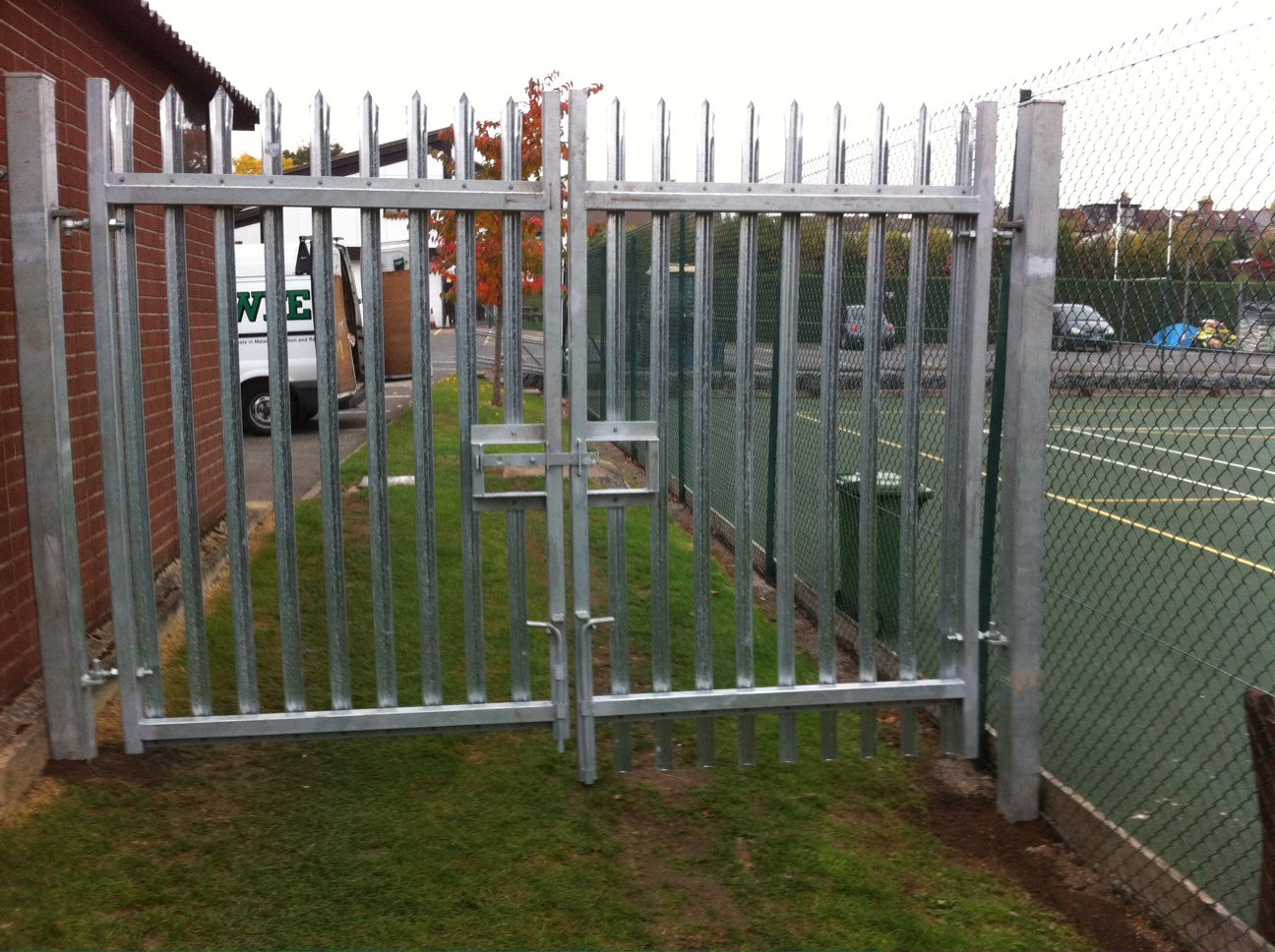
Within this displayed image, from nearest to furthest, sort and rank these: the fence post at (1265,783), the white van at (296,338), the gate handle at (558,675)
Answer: the fence post at (1265,783)
the gate handle at (558,675)
the white van at (296,338)

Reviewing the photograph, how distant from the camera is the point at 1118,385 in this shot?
445cm

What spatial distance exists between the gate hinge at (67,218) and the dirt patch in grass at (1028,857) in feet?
11.3

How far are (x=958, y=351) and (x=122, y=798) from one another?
3.22m

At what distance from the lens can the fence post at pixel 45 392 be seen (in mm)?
3787

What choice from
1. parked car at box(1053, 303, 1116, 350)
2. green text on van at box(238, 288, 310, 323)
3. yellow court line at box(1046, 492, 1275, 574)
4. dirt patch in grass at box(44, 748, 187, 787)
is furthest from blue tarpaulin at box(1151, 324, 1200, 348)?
green text on van at box(238, 288, 310, 323)

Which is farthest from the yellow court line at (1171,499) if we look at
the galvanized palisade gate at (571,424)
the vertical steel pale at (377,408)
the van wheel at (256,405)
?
the van wheel at (256,405)

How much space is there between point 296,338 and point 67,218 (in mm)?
11083

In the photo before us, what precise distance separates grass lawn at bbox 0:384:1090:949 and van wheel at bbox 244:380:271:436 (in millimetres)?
10801

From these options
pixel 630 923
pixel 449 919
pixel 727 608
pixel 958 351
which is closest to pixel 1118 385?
pixel 958 351

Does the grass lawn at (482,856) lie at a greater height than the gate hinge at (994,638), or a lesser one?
lesser

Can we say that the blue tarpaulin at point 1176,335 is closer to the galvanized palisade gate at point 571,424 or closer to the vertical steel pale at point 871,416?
the galvanized palisade gate at point 571,424

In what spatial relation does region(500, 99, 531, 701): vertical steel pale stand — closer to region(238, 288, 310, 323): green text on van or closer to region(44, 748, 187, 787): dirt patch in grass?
region(44, 748, 187, 787): dirt patch in grass

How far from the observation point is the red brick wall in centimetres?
449

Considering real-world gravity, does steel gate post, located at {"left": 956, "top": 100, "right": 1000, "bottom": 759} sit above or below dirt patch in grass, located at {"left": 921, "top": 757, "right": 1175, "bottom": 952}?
above
